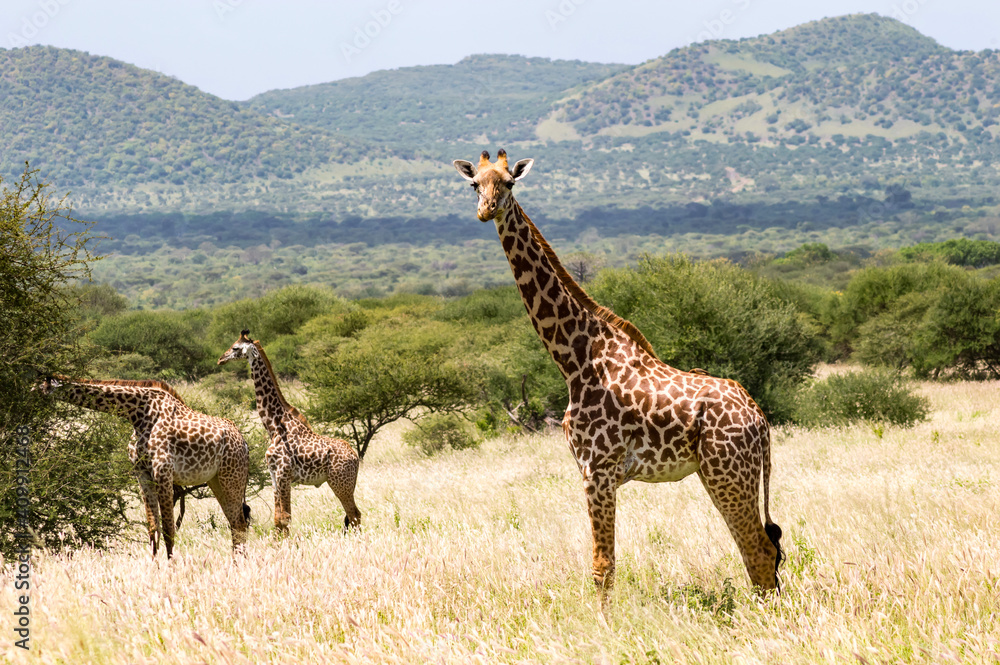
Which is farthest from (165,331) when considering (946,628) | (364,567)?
(946,628)

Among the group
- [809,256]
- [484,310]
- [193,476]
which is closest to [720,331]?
[193,476]

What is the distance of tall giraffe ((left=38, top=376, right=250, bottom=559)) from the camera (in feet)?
27.0

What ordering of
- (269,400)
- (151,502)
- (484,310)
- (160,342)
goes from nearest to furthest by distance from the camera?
1. (151,502)
2. (269,400)
3. (160,342)
4. (484,310)

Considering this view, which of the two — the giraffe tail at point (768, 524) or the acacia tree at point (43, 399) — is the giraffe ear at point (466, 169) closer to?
the giraffe tail at point (768, 524)

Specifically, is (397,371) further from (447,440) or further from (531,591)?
(531,591)

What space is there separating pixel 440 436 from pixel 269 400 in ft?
50.9

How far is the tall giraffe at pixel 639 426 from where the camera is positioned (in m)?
5.48

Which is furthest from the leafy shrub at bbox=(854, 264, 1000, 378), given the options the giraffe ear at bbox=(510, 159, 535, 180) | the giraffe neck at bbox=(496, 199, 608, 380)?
the giraffe ear at bbox=(510, 159, 535, 180)

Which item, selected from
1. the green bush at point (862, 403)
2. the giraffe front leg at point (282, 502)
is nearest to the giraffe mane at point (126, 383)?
the giraffe front leg at point (282, 502)

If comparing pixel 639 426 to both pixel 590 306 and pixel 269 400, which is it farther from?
pixel 269 400

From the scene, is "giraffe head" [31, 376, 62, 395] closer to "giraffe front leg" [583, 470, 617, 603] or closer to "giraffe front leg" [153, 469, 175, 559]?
"giraffe front leg" [153, 469, 175, 559]

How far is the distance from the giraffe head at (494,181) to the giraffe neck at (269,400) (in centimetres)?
530

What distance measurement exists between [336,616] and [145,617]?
3.95ft

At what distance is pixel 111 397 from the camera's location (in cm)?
834
